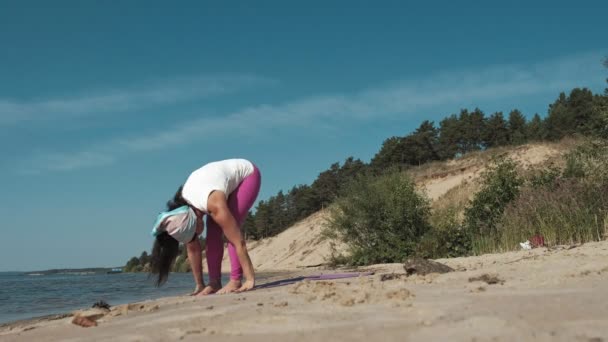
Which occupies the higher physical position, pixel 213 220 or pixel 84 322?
pixel 213 220

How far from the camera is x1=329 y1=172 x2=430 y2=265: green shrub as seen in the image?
13.4 metres

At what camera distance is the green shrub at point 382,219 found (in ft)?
43.9

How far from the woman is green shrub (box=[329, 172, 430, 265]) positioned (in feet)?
27.5

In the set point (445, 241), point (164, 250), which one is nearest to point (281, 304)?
point (164, 250)

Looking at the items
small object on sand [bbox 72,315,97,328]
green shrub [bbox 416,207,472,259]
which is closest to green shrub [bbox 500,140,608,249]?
green shrub [bbox 416,207,472,259]

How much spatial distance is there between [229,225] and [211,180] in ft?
1.55

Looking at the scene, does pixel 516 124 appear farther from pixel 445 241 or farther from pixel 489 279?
pixel 489 279

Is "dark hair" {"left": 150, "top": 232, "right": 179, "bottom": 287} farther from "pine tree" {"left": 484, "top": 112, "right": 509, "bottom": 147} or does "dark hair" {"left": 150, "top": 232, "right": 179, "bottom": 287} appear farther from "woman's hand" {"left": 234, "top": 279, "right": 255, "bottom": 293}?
"pine tree" {"left": 484, "top": 112, "right": 509, "bottom": 147}

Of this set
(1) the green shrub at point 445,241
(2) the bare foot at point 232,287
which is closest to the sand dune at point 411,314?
(2) the bare foot at point 232,287

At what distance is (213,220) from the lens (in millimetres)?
5207

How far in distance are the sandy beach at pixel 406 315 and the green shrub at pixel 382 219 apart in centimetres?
949

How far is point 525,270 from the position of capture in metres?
4.08

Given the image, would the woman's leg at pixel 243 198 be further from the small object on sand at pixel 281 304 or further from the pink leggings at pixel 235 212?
the small object on sand at pixel 281 304

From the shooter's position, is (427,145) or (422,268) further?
(427,145)
